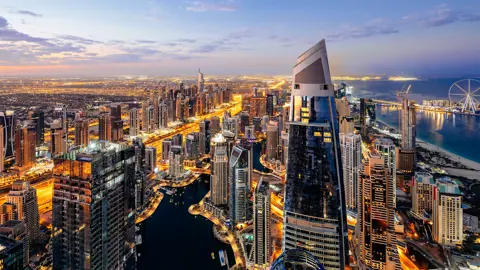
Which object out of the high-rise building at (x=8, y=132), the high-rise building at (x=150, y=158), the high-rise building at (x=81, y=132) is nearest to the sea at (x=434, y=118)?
the high-rise building at (x=150, y=158)

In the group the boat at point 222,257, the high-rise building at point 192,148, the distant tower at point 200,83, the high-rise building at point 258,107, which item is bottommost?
the boat at point 222,257

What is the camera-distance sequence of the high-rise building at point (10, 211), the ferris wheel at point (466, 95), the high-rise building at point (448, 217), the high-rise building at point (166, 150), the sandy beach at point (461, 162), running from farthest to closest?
the ferris wheel at point (466, 95) < the high-rise building at point (166, 150) < the sandy beach at point (461, 162) < the high-rise building at point (448, 217) < the high-rise building at point (10, 211)

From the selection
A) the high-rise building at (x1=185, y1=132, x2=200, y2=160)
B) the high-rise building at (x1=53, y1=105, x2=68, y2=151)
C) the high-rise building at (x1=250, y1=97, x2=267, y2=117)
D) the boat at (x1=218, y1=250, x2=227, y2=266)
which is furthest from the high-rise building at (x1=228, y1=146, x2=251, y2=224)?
the high-rise building at (x1=250, y1=97, x2=267, y2=117)

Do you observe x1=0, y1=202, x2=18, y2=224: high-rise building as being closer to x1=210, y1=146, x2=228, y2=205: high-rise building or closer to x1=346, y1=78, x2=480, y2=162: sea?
x1=210, y1=146, x2=228, y2=205: high-rise building

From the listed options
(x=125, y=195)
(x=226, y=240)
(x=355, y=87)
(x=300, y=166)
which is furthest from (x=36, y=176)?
(x=355, y=87)

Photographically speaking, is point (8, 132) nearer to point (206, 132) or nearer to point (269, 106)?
point (206, 132)

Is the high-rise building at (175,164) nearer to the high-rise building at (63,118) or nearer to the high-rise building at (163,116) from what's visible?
the high-rise building at (63,118)
